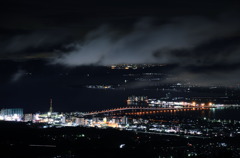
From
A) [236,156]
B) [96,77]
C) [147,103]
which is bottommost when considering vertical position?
[236,156]

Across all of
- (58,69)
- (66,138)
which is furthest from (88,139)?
(58,69)

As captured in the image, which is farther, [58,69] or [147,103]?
[58,69]

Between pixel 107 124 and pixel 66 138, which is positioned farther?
pixel 107 124

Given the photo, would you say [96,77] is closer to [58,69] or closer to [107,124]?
[58,69]

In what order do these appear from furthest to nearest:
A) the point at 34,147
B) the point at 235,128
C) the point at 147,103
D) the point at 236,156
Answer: the point at 147,103
the point at 235,128
the point at 34,147
the point at 236,156

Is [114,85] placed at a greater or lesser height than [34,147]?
greater

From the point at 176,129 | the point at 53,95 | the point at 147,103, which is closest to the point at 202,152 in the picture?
the point at 176,129

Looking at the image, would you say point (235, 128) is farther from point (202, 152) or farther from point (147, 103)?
point (147, 103)

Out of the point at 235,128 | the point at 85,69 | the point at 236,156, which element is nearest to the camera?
the point at 236,156

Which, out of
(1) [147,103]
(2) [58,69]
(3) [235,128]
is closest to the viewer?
(3) [235,128]
